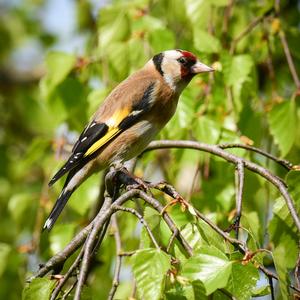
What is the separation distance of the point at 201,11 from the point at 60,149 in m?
1.14

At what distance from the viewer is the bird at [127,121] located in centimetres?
380

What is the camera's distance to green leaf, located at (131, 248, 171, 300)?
6.73 feet

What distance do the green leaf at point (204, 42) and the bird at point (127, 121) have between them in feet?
0.53

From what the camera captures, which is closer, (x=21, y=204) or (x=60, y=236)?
(x=60, y=236)

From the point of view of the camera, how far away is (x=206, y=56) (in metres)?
3.76

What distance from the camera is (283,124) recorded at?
349 centimetres

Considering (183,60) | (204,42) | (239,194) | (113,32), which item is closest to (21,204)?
(113,32)

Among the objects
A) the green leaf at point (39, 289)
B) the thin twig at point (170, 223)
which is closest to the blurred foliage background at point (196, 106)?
the thin twig at point (170, 223)

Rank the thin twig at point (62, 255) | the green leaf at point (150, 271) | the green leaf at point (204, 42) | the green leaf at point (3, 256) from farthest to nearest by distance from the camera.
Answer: the green leaf at point (3, 256) < the green leaf at point (204, 42) < the thin twig at point (62, 255) < the green leaf at point (150, 271)

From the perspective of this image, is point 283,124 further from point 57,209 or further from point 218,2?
point 57,209

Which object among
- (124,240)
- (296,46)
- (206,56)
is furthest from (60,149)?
(296,46)

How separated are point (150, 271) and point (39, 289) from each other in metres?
0.39

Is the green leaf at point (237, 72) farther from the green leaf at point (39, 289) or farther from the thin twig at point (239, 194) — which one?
the green leaf at point (39, 289)

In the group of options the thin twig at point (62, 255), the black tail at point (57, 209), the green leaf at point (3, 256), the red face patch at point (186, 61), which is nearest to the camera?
the thin twig at point (62, 255)
